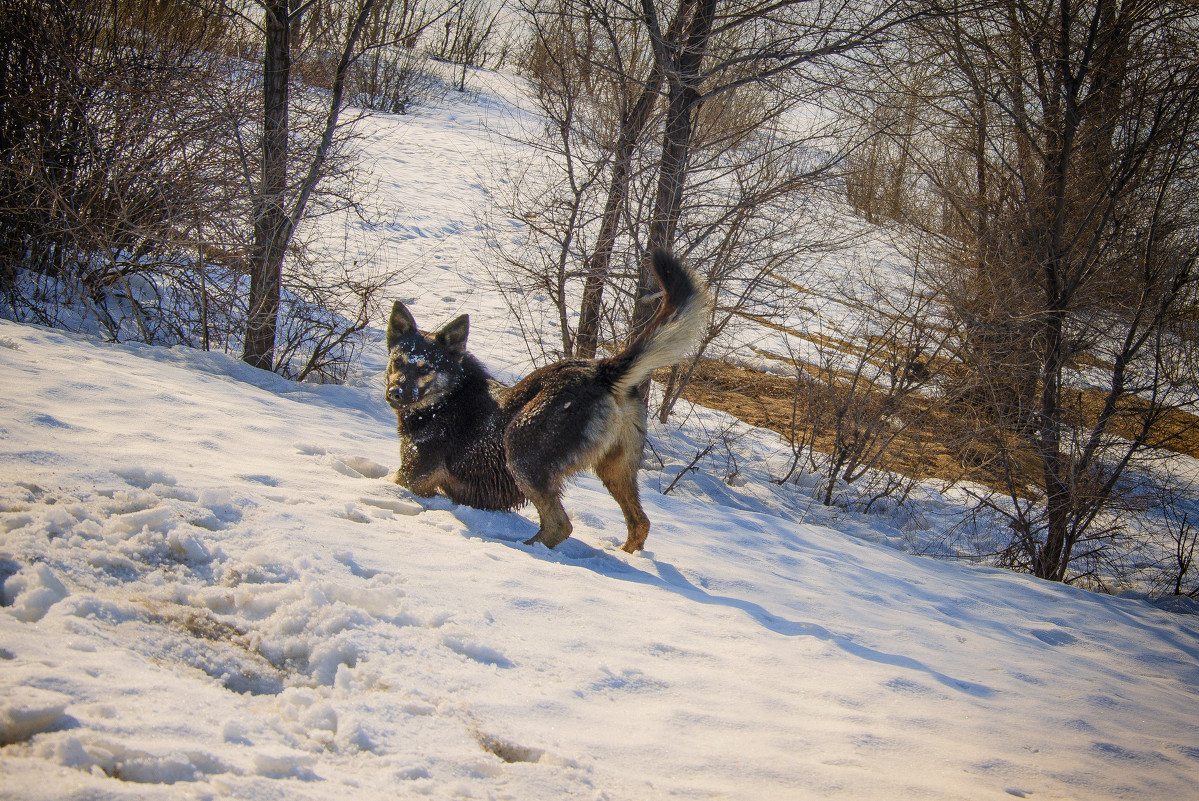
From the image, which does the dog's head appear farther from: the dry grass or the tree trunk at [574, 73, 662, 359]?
the dry grass

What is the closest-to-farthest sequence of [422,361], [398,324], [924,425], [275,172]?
[422,361] < [398,324] < [275,172] < [924,425]

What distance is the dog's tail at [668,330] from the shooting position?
14.5 feet

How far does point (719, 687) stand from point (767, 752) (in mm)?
429

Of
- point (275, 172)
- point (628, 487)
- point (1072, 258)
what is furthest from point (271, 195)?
point (1072, 258)

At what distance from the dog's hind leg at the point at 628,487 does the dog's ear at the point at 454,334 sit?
153 centimetres

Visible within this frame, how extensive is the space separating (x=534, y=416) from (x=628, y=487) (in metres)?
0.89

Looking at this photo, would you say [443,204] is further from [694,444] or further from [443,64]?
[443,64]

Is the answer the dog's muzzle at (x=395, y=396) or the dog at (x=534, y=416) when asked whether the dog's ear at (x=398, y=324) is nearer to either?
the dog at (x=534, y=416)

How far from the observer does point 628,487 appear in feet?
15.8

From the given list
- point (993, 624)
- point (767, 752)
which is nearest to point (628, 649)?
point (767, 752)

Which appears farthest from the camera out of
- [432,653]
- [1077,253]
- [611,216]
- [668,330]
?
[1077,253]

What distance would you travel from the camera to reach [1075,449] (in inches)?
291

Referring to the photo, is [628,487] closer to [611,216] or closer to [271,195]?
[611,216]

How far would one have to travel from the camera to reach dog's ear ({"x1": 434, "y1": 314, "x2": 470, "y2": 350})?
5238mm
